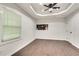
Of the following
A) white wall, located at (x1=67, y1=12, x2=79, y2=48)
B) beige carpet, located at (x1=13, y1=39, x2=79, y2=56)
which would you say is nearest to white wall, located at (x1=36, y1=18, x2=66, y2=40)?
white wall, located at (x1=67, y1=12, x2=79, y2=48)

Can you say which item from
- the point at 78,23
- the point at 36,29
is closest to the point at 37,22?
the point at 36,29

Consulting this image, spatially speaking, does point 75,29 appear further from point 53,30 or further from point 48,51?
point 53,30

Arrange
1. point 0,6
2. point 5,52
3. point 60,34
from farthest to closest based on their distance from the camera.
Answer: point 60,34 < point 5,52 < point 0,6

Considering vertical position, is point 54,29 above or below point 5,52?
above

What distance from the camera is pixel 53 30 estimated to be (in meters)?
9.27

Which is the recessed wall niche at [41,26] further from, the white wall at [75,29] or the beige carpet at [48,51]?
the beige carpet at [48,51]

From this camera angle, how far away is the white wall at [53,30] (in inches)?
355

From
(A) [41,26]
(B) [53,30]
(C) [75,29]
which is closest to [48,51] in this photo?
(C) [75,29]

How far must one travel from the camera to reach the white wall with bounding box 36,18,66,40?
9008 millimetres

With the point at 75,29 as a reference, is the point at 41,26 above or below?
above

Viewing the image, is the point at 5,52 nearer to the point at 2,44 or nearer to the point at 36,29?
the point at 2,44

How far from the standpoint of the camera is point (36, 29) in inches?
382

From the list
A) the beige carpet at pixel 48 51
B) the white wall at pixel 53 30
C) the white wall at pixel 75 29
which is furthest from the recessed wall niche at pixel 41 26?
the beige carpet at pixel 48 51

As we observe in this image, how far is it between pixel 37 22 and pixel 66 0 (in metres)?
8.64
